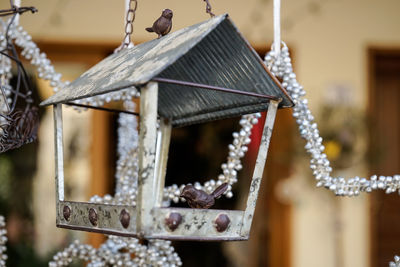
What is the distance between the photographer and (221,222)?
3.73ft

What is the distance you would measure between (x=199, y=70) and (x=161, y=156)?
0.26 m

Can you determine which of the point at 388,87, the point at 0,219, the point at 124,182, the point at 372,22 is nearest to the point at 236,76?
the point at 124,182

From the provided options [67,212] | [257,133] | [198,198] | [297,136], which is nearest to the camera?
[198,198]

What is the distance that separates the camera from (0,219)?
1594mm

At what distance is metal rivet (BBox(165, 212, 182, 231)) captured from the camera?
3.50 feet

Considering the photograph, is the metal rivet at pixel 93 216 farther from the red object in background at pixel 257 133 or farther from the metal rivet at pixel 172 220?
the red object in background at pixel 257 133

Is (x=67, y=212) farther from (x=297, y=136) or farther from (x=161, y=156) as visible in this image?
(x=297, y=136)

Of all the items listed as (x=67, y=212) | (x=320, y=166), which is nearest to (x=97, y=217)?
(x=67, y=212)

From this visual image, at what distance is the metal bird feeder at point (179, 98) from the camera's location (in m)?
1.07

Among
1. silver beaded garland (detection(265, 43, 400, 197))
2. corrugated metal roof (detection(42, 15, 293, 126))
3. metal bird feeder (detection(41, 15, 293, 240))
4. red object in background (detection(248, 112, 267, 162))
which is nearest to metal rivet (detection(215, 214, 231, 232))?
metal bird feeder (detection(41, 15, 293, 240))

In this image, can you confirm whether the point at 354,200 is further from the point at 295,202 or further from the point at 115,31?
the point at 115,31

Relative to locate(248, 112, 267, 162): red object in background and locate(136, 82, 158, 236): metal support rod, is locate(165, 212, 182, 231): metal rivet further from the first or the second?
locate(248, 112, 267, 162): red object in background

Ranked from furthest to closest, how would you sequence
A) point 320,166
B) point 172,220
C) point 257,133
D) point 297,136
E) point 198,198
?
1. point 257,133
2. point 297,136
3. point 320,166
4. point 198,198
5. point 172,220

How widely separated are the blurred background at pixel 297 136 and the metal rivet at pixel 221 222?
2118 millimetres
